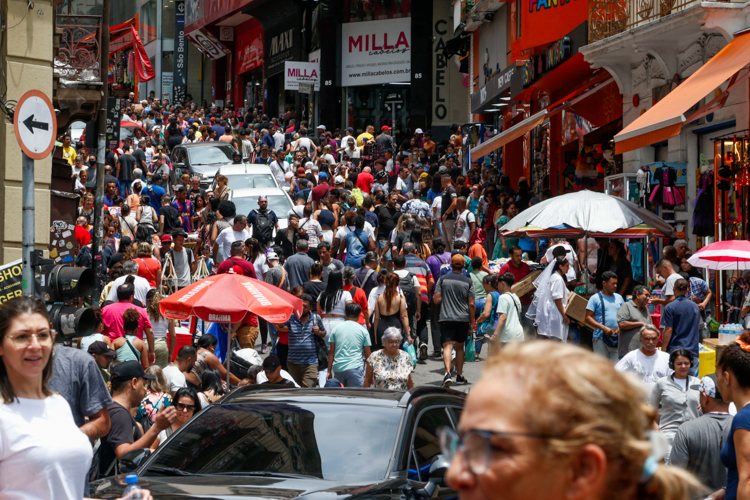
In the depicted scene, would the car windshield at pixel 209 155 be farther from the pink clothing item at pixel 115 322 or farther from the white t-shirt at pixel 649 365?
the white t-shirt at pixel 649 365

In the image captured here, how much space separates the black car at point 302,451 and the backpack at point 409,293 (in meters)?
7.95

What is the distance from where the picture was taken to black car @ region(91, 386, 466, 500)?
5375 millimetres

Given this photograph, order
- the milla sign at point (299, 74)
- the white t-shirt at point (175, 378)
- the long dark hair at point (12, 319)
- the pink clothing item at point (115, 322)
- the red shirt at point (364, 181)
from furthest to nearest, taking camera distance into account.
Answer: the milla sign at point (299, 74)
the red shirt at point (364, 181)
the pink clothing item at point (115, 322)
the white t-shirt at point (175, 378)
the long dark hair at point (12, 319)

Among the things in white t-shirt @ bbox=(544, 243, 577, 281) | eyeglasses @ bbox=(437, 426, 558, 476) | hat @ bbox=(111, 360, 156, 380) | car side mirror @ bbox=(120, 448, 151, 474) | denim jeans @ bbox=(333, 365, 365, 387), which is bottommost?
denim jeans @ bbox=(333, 365, 365, 387)

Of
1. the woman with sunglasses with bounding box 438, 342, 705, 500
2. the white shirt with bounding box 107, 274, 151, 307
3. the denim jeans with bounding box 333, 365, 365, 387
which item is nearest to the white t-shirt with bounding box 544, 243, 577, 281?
the denim jeans with bounding box 333, 365, 365, 387

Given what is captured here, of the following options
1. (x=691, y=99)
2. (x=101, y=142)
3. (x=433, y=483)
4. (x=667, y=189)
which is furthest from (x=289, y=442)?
(x=667, y=189)

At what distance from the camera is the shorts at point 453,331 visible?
13430mm

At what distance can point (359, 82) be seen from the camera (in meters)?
39.6

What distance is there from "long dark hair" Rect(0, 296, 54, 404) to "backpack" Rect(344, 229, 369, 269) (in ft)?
43.4

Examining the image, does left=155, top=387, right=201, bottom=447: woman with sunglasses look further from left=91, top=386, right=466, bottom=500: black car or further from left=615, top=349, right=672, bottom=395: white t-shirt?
left=615, top=349, right=672, bottom=395: white t-shirt

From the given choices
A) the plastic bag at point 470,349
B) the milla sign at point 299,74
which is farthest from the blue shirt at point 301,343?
the milla sign at point 299,74

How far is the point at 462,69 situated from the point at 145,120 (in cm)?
1221

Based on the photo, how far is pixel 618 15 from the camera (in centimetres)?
1630

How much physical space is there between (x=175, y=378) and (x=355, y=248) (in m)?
8.04
